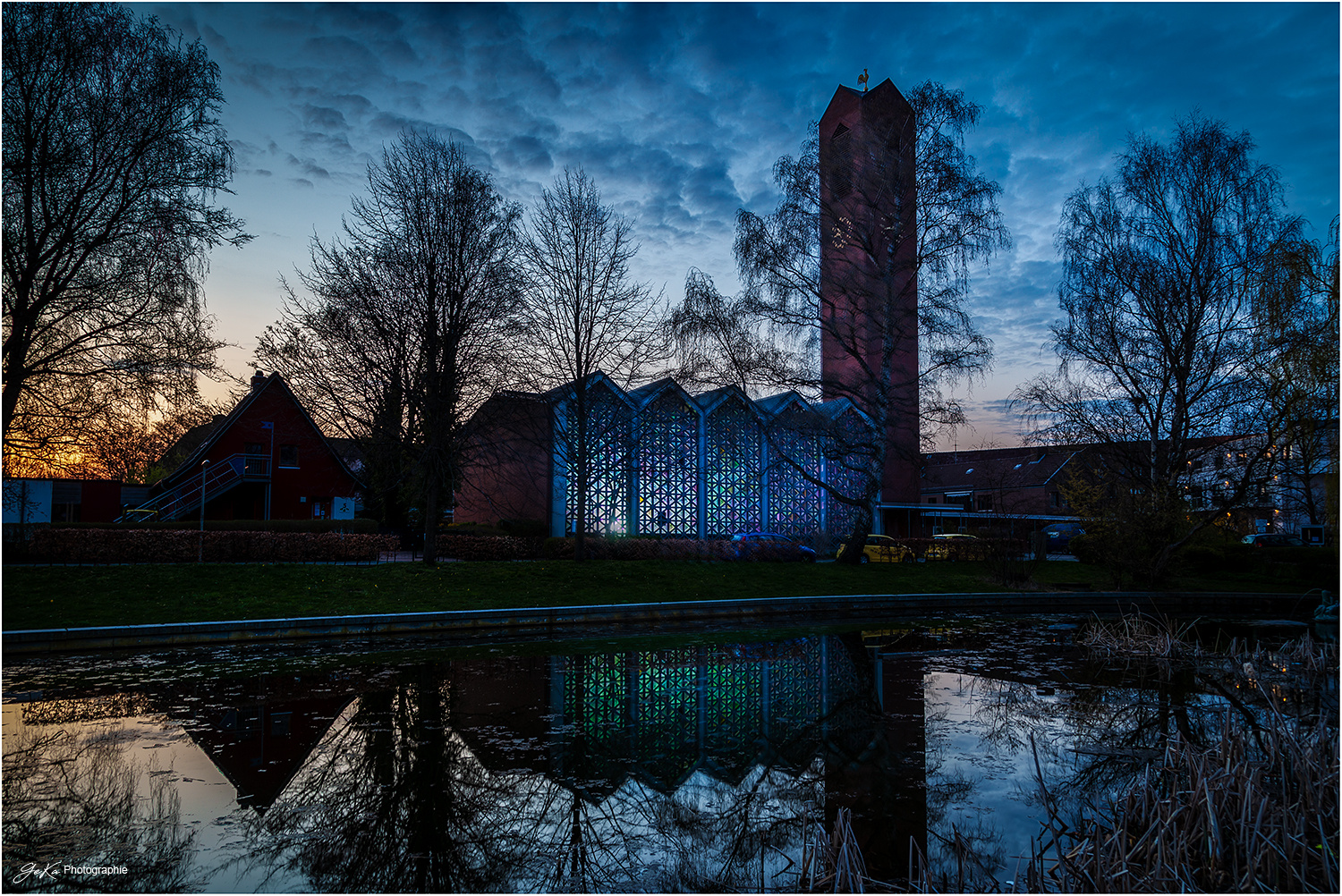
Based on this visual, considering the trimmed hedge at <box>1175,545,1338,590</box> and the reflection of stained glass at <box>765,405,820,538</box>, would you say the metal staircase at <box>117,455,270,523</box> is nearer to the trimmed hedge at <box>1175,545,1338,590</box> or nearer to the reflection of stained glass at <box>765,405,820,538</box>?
the reflection of stained glass at <box>765,405,820,538</box>

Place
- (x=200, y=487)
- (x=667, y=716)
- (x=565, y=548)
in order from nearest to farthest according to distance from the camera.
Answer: (x=667, y=716)
(x=565, y=548)
(x=200, y=487)

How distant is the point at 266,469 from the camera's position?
3422 cm

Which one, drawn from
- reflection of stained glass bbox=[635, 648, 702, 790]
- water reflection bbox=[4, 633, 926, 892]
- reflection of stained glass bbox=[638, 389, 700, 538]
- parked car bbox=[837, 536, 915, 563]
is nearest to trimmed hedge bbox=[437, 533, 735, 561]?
reflection of stained glass bbox=[638, 389, 700, 538]

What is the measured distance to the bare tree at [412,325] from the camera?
19.8 m

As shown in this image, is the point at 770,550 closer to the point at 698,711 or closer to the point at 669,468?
the point at 669,468

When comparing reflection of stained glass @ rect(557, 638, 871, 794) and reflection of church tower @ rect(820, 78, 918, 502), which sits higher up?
reflection of church tower @ rect(820, 78, 918, 502)


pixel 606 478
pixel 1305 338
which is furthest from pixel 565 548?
pixel 1305 338

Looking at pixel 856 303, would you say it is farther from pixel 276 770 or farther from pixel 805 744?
pixel 276 770

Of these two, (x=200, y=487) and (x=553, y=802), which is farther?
(x=200, y=487)

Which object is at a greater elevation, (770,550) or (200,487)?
(200,487)

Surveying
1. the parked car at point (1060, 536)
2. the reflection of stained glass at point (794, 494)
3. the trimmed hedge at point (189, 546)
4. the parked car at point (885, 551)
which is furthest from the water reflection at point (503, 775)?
the parked car at point (1060, 536)

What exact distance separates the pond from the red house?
81.3 ft

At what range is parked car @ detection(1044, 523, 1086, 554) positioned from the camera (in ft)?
139

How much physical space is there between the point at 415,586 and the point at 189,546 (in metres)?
6.84
